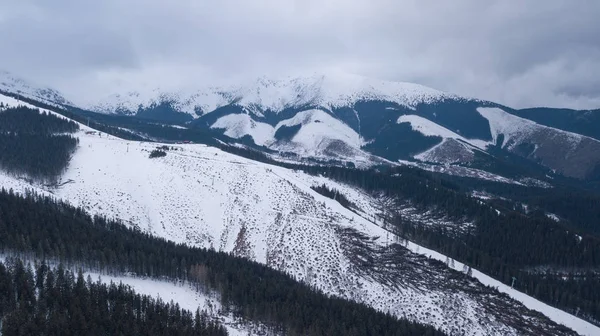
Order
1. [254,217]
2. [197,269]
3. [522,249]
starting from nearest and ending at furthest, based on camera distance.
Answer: [197,269]
[254,217]
[522,249]

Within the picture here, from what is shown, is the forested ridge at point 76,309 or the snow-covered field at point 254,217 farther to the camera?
the snow-covered field at point 254,217

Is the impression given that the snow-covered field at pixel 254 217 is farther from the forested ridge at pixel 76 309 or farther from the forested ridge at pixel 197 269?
the forested ridge at pixel 76 309

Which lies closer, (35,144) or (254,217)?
(254,217)

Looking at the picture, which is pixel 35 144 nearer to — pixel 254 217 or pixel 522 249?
pixel 254 217

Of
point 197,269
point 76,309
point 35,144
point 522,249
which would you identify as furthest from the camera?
point 35,144

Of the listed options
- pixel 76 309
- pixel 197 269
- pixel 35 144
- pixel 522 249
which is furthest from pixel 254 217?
pixel 35 144

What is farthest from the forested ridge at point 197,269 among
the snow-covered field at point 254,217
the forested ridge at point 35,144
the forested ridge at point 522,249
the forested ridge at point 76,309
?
the forested ridge at point 35,144

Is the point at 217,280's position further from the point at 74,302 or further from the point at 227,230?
the point at 227,230
